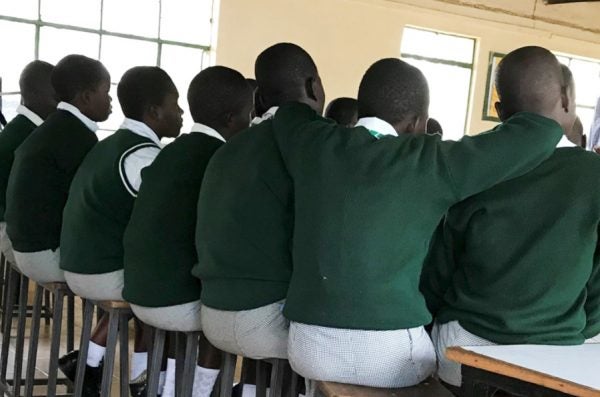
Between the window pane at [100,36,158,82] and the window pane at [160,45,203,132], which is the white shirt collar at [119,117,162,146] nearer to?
the window pane at [100,36,158,82]

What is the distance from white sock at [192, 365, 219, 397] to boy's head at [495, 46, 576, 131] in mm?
1315

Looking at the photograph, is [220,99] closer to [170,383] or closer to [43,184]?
[43,184]

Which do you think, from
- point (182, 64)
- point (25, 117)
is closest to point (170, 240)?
point (25, 117)

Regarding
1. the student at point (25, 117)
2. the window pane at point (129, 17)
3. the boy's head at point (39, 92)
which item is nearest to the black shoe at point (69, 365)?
the student at point (25, 117)

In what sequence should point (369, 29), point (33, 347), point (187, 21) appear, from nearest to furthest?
point (33, 347)
point (187, 21)
point (369, 29)

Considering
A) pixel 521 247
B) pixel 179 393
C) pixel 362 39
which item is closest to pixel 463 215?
pixel 521 247

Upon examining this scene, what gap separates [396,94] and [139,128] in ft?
3.88

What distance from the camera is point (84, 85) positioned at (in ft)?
10.4

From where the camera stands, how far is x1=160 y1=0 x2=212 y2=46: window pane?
7188mm

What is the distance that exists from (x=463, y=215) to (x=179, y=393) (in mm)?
1216

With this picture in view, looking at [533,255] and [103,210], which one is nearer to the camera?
[533,255]

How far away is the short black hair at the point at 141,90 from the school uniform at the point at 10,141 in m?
0.86

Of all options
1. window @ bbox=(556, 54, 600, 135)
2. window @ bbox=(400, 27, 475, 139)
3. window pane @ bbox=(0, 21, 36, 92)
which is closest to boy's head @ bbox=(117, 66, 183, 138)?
window pane @ bbox=(0, 21, 36, 92)

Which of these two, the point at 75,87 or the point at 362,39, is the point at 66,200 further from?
the point at 362,39
